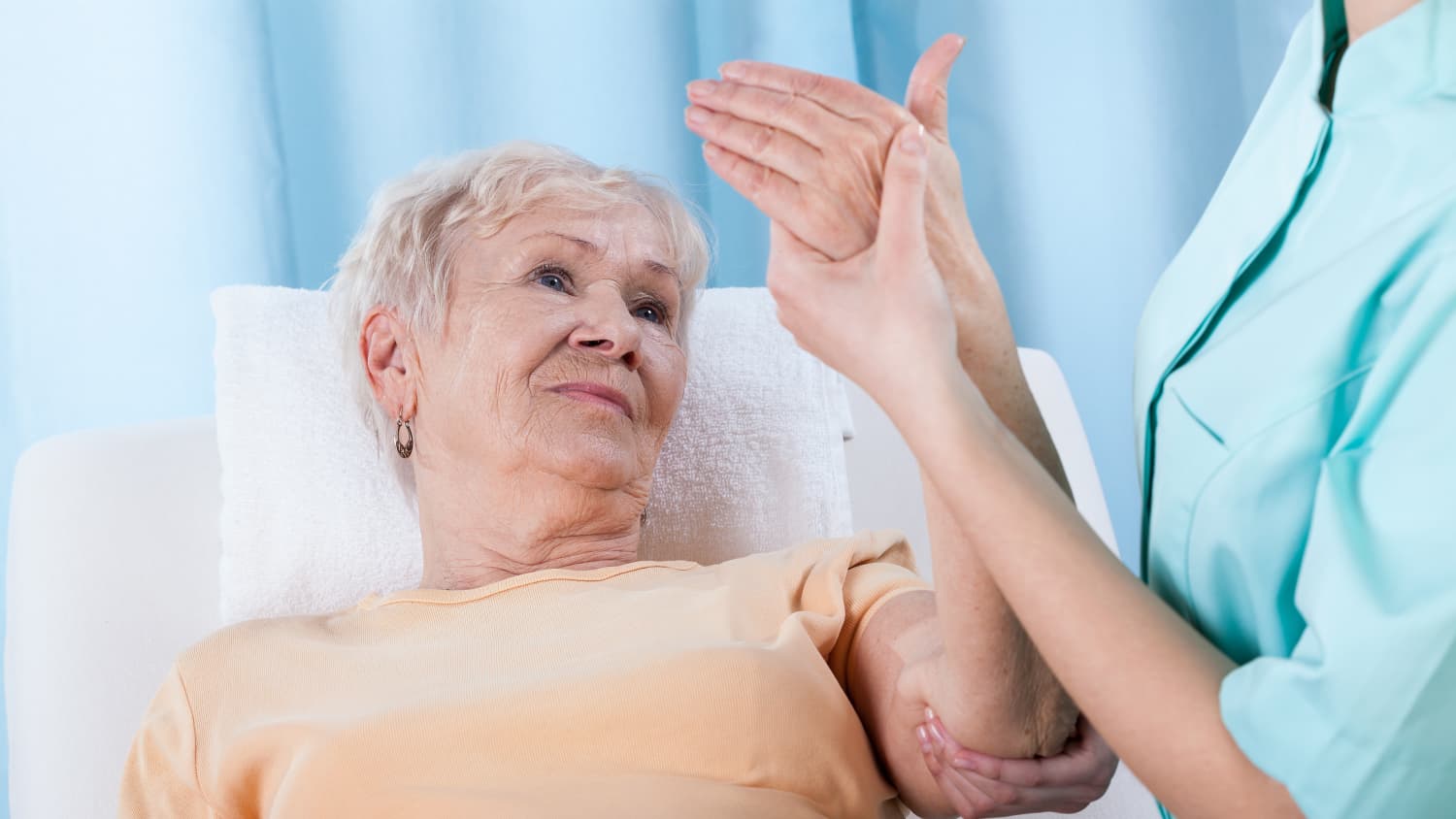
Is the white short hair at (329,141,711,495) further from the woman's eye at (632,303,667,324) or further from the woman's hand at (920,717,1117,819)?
the woman's hand at (920,717,1117,819)

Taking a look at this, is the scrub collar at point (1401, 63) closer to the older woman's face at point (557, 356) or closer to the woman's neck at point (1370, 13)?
the woman's neck at point (1370, 13)

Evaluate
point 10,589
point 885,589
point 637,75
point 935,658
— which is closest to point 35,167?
point 10,589

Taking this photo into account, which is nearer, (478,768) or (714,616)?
(478,768)

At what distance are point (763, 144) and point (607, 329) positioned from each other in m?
0.55

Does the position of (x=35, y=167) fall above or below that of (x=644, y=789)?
above

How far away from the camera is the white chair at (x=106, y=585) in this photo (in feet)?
4.14

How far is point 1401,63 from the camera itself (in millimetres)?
689

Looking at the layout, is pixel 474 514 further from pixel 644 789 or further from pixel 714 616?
pixel 644 789

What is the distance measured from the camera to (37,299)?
177 cm

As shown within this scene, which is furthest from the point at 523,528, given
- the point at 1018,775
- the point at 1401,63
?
the point at 1401,63

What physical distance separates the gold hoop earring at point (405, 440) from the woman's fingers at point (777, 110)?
72 centimetres

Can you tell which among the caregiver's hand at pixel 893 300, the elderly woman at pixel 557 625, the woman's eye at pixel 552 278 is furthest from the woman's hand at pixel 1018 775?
the woman's eye at pixel 552 278

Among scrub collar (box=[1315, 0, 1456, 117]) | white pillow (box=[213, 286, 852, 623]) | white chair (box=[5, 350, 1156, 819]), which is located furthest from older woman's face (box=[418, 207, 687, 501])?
scrub collar (box=[1315, 0, 1456, 117])

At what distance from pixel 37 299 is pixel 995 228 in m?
1.35
